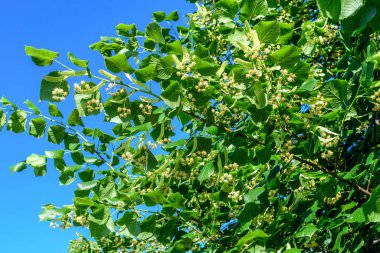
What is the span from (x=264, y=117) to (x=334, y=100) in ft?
2.32

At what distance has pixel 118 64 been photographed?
2.77 metres

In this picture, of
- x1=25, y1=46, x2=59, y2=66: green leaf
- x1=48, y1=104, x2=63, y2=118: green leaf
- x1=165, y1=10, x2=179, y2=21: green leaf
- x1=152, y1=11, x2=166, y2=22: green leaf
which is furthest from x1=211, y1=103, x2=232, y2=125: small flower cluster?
x1=165, y1=10, x2=179, y2=21: green leaf

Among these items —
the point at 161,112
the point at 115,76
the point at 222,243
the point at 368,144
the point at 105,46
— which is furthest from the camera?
the point at 368,144

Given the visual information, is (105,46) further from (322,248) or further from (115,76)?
(322,248)

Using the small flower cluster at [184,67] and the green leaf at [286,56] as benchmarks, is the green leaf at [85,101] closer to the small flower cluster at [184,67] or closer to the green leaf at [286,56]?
the small flower cluster at [184,67]

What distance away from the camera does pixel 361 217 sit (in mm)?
3176

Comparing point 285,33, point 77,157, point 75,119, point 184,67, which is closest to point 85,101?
point 75,119

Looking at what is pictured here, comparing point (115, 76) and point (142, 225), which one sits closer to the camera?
point (115, 76)

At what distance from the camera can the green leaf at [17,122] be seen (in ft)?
11.7

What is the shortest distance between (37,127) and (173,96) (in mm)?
1341

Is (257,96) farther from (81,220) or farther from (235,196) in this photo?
(81,220)

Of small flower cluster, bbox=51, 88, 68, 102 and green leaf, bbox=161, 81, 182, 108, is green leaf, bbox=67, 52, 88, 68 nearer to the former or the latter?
small flower cluster, bbox=51, 88, 68, 102

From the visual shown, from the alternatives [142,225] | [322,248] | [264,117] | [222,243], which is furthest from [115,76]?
[322,248]

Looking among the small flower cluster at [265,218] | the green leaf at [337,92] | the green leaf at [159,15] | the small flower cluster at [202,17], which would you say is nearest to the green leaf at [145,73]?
the green leaf at [337,92]
